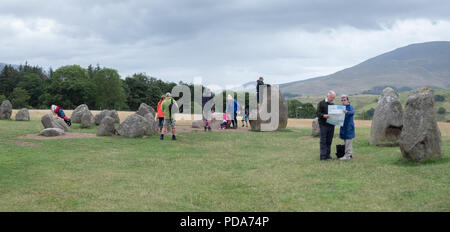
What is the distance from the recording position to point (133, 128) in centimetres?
2261

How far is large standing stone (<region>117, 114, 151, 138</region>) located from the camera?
22.6m

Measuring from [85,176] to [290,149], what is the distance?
9.72 m

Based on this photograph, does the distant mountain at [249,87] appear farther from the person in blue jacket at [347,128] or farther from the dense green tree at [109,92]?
the dense green tree at [109,92]

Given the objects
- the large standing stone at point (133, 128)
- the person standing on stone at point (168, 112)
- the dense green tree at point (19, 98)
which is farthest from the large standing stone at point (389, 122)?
the dense green tree at point (19, 98)

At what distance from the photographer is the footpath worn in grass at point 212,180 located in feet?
29.1

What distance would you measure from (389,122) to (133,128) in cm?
1334

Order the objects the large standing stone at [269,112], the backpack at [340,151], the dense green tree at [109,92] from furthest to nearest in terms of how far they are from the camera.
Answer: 1. the dense green tree at [109,92]
2. the large standing stone at [269,112]
3. the backpack at [340,151]

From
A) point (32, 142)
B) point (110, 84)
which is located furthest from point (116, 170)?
point (110, 84)

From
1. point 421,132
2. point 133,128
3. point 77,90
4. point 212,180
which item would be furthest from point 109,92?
point 421,132

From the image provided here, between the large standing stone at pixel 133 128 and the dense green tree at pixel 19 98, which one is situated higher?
the dense green tree at pixel 19 98

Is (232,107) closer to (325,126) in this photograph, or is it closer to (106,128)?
(106,128)

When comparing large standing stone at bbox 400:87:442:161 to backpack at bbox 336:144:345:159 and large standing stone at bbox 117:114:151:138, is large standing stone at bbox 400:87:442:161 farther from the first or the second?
large standing stone at bbox 117:114:151:138

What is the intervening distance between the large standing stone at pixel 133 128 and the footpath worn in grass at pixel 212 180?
391 centimetres
